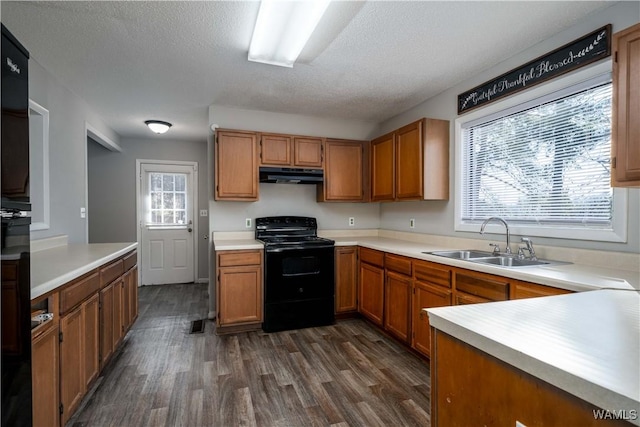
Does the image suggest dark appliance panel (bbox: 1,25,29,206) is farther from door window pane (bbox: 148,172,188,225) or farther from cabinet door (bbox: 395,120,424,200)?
door window pane (bbox: 148,172,188,225)

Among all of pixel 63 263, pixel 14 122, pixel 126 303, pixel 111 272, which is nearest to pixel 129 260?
pixel 126 303

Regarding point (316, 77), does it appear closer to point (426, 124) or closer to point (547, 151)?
point (426, 124)

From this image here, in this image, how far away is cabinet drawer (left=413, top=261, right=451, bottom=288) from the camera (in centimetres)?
232

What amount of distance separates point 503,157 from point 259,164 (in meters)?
2.42

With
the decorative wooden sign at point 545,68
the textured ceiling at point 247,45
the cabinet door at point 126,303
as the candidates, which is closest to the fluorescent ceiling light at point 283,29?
the textured ceiling at point 247,45

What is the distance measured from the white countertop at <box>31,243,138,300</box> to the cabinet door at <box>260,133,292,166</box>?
5.35 feet

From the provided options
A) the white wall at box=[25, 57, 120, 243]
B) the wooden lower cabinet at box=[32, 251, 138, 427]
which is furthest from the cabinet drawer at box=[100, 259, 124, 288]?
the white wall at box=[25, 57, 120, 243]

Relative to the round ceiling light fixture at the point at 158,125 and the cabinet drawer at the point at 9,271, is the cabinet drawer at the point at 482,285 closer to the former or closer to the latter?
the cabinet drawer at the point at 9,271

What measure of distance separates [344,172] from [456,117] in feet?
4.67

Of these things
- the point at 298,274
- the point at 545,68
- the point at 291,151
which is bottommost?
the point at 298,274

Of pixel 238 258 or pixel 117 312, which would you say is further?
pixel 238 258

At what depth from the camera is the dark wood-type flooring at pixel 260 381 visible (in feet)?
6.29

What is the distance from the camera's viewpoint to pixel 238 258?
10.5ft

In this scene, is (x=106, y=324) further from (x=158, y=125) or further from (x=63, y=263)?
(x=158, y=125)
